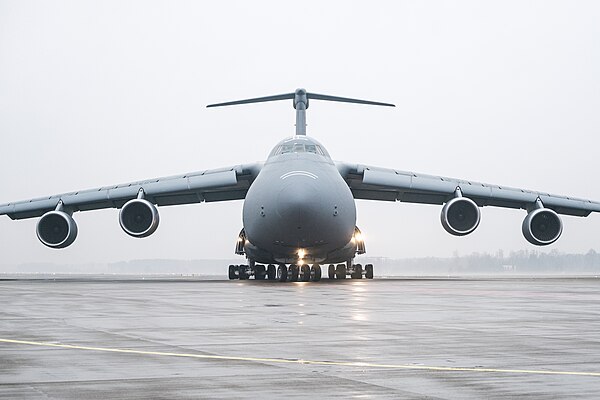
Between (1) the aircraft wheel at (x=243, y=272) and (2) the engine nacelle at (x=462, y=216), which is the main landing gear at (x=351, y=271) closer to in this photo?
(1) the aircraft wheel at (x=243, y=272)

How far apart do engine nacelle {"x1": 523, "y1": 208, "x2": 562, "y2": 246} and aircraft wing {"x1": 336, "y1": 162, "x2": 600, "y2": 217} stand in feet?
2.05

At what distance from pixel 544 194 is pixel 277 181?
36.0 feet

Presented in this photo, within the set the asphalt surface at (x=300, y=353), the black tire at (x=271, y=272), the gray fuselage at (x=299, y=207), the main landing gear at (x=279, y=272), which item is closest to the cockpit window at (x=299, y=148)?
the gray fuselage at (x=299, y=207)

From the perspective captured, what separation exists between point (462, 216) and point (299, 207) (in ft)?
26.2

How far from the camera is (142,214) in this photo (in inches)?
1291

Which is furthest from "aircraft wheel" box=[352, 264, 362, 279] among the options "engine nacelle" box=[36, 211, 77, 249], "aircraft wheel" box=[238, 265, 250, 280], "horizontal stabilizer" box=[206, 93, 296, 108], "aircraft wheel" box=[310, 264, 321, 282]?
"engine nacelle" box=[36, 211, 77, 249]

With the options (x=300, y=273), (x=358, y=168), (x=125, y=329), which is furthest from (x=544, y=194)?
(x=125, y=329)

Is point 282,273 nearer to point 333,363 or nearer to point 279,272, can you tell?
point 279,272

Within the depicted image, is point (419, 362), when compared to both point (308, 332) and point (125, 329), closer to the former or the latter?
point (308, 332)

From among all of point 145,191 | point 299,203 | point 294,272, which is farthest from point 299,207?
point 145,191

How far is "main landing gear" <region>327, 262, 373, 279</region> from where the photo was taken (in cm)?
3509

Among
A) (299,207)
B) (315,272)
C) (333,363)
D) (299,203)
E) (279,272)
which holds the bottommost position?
(333,363)

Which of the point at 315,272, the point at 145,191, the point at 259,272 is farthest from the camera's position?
the point at 259,272

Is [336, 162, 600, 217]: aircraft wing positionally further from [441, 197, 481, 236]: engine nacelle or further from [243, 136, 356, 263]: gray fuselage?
[243, 136, 356, 263]: gray fuselage
